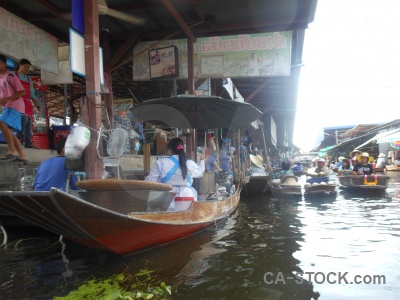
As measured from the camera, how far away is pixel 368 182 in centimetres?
988

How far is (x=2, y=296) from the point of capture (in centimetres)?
→ 276

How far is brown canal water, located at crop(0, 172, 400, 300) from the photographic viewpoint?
2887 mm

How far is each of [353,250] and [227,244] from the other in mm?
1646

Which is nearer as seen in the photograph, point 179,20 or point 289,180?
point 179,20

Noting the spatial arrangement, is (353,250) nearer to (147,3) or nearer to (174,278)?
(174,278)

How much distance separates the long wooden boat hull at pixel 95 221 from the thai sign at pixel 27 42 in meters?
4.15

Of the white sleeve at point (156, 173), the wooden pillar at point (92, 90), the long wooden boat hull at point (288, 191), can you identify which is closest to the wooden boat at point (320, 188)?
the long wooden boat hull at point (288, 191)

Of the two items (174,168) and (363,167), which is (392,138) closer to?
(363,167)

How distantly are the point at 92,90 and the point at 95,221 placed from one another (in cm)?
196

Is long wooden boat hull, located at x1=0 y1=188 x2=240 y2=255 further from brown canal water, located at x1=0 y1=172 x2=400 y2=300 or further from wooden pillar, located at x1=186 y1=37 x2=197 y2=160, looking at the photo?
wooden pillar, located at x1=186 y1=37 x2=197 y2=160

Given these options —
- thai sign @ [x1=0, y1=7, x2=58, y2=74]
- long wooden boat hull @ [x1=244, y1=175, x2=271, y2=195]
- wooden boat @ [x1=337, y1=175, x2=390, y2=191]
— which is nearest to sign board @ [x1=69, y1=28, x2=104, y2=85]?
thai sign @ [x1=0, y1=7, x2=58, y2=74]

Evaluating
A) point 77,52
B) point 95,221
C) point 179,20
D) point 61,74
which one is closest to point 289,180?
point 179,20

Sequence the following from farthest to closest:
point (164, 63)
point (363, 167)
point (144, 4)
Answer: point (363, 167) < point (164, 63) < point (144, 4)

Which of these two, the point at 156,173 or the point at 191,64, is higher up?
the point at 191,64
